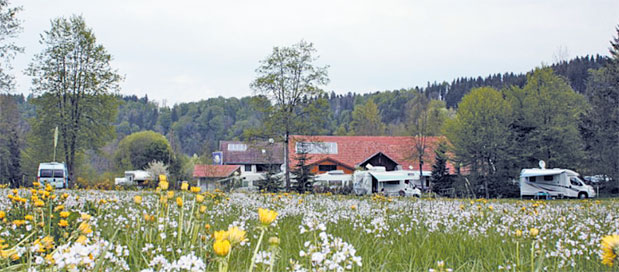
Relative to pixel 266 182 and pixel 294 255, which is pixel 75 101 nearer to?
pixel 266 182

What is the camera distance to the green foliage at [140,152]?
2864 inches

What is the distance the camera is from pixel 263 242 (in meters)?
4.21

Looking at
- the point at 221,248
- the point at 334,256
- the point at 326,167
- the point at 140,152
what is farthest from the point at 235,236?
the point at 140,152

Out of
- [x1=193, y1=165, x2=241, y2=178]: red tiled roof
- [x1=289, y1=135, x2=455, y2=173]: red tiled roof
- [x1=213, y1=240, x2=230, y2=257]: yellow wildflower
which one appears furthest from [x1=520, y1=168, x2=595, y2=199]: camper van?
[x1=213, y1=240, x2=230, y2=257]: yellow wildflower

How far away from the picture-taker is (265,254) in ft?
7.52

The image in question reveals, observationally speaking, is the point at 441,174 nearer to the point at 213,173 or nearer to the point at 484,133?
the point at 484,133

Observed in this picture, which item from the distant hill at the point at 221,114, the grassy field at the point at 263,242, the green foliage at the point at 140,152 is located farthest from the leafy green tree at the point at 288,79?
the distant hill at the point at 221,114

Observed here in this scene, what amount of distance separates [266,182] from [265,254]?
29064 millimetres

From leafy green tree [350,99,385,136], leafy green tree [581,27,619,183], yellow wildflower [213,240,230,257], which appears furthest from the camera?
leafy green tree [350,99,385,136]

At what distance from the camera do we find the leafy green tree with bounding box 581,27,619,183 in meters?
36.0

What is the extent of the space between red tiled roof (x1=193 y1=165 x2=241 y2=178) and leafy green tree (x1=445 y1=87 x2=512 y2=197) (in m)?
23.6

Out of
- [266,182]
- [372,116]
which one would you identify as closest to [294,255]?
[266,182]

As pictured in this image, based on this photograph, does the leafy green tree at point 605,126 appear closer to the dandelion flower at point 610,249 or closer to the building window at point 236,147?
the building window at point 236,147

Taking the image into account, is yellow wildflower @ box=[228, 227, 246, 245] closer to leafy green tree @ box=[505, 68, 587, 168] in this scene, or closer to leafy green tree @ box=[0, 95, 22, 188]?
leafy green tree @ box=[505, 68, 587, 168]
